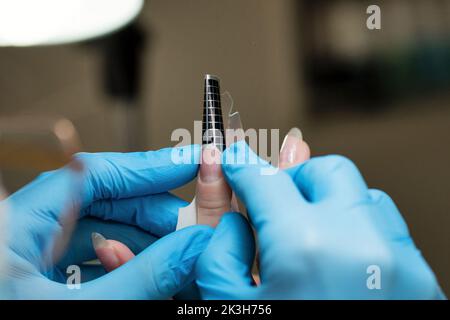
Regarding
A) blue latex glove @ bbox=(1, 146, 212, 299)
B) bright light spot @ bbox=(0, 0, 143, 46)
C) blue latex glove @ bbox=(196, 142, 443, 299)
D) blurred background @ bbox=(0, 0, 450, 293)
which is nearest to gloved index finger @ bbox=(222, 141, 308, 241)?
blue latex glove @ bbox=(196, 142, 443, 299)

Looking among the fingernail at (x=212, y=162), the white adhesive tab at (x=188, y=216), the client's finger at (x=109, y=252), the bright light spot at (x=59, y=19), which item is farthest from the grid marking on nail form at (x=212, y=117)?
the bright light spot at (x=59, y=19)

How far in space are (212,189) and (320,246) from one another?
0.79 ft

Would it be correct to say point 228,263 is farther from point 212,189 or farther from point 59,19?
point 59,19

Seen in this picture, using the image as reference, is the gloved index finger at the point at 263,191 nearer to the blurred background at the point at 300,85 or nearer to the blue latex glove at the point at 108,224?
the blue latex glove at the point at 108,224

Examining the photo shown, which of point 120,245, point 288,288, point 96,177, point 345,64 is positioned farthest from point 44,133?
point 345,64

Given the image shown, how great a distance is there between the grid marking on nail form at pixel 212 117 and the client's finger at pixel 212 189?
0.5 inches

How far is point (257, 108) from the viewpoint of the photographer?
2.72 ft

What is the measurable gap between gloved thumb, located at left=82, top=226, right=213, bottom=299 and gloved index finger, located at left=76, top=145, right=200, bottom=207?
0.33 feet

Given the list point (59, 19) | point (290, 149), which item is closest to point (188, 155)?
point (290, 149)

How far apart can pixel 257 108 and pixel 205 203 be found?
264 millimetres

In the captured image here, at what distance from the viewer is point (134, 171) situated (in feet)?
2.18

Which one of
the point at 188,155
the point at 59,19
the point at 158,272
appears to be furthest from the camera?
the point at 59,19

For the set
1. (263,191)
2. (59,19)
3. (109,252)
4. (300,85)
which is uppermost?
(59,19)

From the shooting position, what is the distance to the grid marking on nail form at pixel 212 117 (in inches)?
25.0
